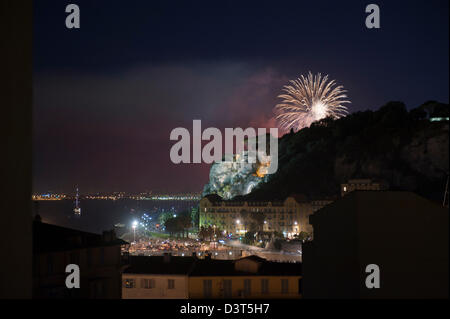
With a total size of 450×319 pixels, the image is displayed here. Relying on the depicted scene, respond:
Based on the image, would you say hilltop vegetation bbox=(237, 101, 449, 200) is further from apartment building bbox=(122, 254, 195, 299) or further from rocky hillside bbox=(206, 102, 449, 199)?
apartment building bbox=(122, 254, 195, 299)

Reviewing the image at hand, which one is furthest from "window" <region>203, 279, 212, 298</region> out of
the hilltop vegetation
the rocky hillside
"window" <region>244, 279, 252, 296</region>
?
the rocky hillside

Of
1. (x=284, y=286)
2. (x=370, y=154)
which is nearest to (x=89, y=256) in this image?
(x=284, y=286)

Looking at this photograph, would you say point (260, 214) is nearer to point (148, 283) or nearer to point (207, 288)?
point (207, 288)

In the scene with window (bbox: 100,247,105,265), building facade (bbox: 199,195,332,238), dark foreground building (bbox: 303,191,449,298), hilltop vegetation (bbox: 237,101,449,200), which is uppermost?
hilltop vegetation (bbox: 237,101,449,200)

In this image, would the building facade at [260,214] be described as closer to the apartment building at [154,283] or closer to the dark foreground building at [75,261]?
the apartment building at [154,283]

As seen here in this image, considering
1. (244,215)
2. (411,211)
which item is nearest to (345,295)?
(411,211)

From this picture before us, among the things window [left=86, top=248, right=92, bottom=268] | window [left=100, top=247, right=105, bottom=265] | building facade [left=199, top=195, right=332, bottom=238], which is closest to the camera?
window [left=86, top=248, right=92, bottom=268]
